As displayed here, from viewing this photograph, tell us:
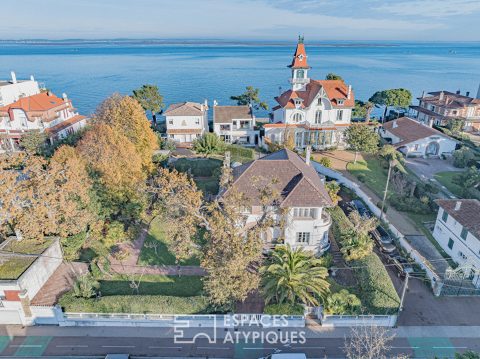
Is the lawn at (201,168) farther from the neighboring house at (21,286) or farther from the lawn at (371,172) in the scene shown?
the neighboring house at (21,286)

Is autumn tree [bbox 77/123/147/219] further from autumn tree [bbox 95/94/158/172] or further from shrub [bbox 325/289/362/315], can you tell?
shrub [bbox 325/289/362/315]

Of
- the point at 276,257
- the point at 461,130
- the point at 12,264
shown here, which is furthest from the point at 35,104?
the point at 461,130

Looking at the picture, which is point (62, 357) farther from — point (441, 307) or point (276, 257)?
point (441, 307)

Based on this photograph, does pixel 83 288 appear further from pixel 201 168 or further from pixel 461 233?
pixel 461 233

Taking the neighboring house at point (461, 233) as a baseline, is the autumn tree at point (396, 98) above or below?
above

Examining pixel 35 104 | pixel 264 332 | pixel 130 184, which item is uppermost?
pixel 35 104

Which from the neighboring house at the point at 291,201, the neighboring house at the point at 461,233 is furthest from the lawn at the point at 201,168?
the neighboring house at the point at 461,233

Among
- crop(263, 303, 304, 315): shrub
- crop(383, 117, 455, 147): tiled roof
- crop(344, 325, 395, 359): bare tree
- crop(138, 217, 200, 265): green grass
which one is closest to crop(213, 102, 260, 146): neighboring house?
crop(383, 117, 455, 147): tiled roof
